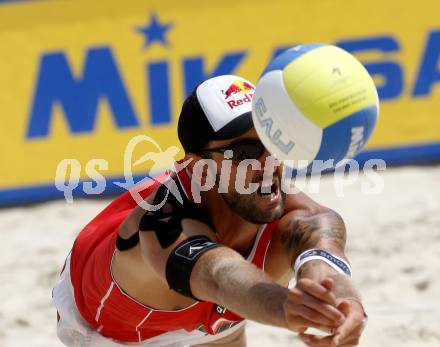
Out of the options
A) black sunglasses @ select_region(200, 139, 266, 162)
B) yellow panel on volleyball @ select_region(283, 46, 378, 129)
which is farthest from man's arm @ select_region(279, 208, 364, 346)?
yellow panel on volleyball @ select_region(283, 46, 378, 129)

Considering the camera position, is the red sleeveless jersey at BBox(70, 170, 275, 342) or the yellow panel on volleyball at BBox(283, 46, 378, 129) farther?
the red sleeveless jersey at BBox(70, 170, 275, 342)

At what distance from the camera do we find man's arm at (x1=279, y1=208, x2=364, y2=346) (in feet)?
7.42

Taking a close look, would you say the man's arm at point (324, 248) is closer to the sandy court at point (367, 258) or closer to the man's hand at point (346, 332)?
the man's hand at point (346, 332)

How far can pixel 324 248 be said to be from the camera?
105 inches

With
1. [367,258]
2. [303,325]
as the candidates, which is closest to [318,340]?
[303,325]

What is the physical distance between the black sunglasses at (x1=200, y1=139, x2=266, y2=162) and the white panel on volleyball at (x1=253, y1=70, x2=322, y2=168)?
0.77 ft

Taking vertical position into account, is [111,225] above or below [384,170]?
above

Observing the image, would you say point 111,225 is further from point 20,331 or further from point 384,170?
point 384,170

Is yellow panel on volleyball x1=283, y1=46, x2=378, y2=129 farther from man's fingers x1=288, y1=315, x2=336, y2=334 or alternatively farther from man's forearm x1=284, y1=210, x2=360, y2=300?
man's fingers x1=288, y1=315, x2=336, y2=334

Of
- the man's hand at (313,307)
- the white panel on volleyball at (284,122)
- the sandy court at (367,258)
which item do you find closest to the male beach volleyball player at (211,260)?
the man's hand at (313,307)

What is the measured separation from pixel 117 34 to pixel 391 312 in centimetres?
255

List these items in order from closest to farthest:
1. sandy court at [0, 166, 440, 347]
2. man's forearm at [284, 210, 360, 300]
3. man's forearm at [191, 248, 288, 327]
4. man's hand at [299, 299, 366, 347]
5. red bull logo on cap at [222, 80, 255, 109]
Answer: man's hand at [299, 299, 366, 347], man's forearm at [191, 248, 288, 327], man's forearm at [284, 210, 360, 300], red bull logo on cap at [222, 80, 255, 109], sandy court at [0, 166, 440, 347]

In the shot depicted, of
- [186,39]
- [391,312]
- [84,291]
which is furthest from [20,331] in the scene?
[186,39]

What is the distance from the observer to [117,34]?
19.3ft
